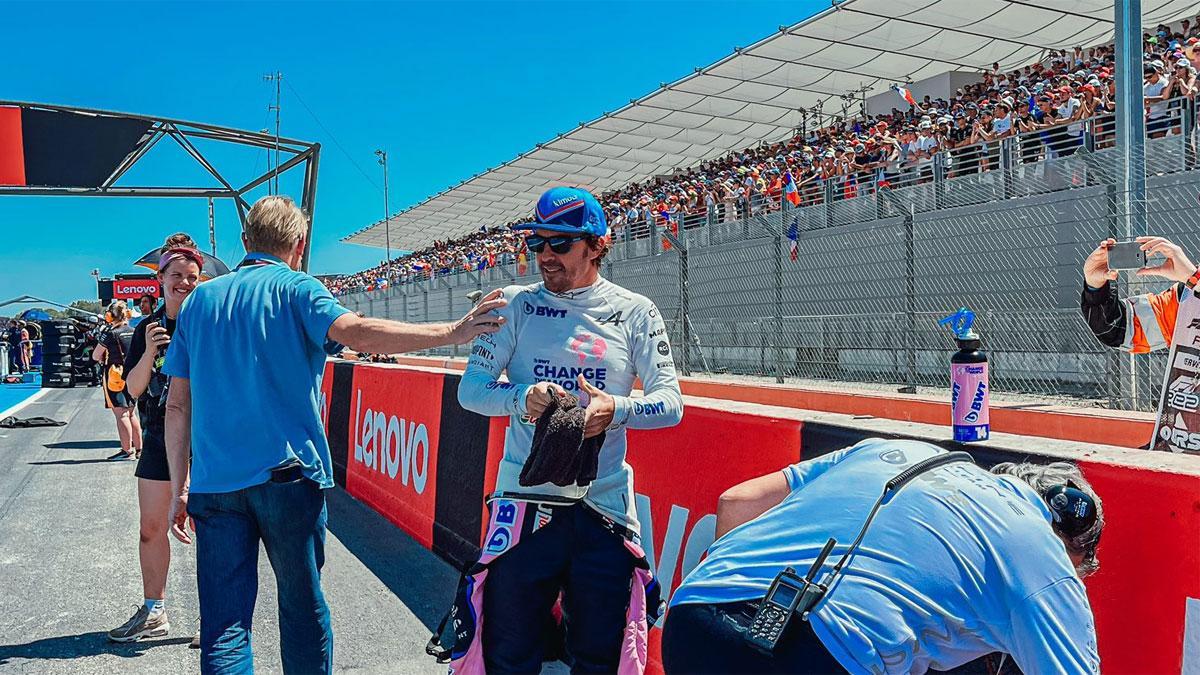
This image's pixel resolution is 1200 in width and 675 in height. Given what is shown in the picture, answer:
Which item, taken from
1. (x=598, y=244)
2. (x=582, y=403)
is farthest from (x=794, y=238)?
(x=582, y=403)

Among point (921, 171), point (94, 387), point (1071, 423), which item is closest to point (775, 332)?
point (921, 171)

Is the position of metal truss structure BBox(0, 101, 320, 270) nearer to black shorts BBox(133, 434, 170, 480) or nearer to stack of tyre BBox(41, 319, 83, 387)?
black shorts BBox(133, 434, 170, 480)

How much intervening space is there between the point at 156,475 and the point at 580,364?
9.69ft

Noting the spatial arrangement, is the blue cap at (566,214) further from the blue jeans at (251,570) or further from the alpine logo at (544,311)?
the blue jeans at (251,570)

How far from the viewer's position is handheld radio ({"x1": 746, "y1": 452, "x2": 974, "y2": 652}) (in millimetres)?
1640

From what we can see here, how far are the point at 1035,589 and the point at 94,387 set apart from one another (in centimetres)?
3090

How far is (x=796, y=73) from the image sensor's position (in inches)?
958

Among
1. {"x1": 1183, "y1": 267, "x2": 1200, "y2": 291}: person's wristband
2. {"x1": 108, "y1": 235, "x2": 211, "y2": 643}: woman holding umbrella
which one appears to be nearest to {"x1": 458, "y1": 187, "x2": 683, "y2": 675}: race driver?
{"x1": 1183, "y1": 267, "x2": 1200, "y2": 291}: person's wristband

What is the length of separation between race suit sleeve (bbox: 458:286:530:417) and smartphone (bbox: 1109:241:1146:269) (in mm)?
2327

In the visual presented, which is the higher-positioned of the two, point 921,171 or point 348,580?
point 921,171

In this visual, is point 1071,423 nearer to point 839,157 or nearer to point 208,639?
point 208,639

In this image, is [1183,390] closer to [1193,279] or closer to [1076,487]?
[1193,279]

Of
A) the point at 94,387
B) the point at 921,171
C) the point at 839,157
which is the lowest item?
the point at 94,387

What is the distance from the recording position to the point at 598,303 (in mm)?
2900
